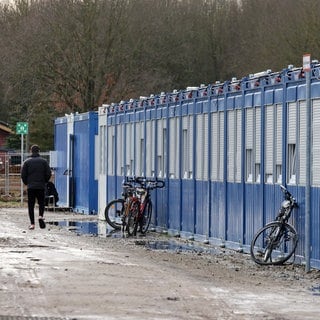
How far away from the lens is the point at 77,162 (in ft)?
122

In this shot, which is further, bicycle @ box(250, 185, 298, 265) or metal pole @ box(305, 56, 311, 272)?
bicycle @ box(250, 185, 298, 265)

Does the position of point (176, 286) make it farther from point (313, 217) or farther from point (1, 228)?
point (1, 228)

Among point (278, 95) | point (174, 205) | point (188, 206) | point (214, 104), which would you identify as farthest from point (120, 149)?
point (278, 95)

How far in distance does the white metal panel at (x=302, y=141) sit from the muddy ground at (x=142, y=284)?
143 cm

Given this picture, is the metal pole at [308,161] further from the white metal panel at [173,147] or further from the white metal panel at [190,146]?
the white metal panel at [173,147]

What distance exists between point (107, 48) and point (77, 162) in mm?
18020

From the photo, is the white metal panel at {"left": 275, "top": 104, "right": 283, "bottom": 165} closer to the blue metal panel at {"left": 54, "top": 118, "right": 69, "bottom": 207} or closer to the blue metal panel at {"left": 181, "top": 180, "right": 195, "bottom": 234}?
the blue metal panel at {"left": 181, "top": 180, "right": 195, "bottom": 234}

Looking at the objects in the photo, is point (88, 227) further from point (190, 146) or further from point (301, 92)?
point (301, 92)

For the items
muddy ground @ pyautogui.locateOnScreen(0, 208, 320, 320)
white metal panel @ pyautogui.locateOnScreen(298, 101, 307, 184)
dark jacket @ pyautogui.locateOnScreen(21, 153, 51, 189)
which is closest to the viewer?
muddy ground @ pyautogui.locateOnScreen(0, 208, 320, 320)

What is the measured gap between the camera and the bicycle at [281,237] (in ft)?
57.4

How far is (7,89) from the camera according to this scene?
187 feet

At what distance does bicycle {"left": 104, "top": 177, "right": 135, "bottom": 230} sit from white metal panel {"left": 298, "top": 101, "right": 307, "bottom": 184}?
337 inches

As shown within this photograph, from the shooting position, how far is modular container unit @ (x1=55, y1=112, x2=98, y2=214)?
3497cm

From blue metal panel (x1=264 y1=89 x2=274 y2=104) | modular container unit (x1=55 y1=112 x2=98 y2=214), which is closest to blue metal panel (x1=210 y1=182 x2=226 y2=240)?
blue metal panel (x1=264 y1=89 x2=274 y2=104)
